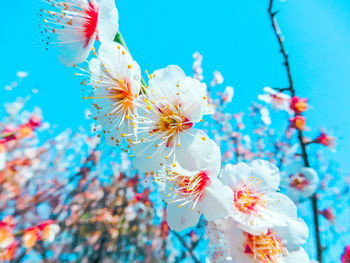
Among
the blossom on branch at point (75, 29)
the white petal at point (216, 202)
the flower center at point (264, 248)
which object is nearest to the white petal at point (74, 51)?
the blossom on branch at point (75, 29)

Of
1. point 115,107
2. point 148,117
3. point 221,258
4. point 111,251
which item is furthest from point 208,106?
point 111,251

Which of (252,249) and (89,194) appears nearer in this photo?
(252,249)

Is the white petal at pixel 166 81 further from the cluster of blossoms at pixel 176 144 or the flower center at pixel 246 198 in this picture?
the flower center at pixel 246 198

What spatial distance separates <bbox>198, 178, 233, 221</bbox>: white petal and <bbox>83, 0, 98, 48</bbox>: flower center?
78 cm

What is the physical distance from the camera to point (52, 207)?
5.61 meters

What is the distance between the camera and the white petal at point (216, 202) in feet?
2.35

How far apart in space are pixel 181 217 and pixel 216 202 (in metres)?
0.16

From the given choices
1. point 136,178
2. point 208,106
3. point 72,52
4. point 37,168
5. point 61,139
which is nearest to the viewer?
point 208,106

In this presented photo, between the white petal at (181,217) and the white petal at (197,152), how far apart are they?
240 millimetres

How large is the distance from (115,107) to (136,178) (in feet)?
15.3

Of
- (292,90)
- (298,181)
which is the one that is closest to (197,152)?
(292,90)

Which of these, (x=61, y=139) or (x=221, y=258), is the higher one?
(x=61, y=139)

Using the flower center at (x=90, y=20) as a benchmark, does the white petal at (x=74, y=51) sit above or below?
below

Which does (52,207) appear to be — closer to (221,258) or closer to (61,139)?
(61,139)
